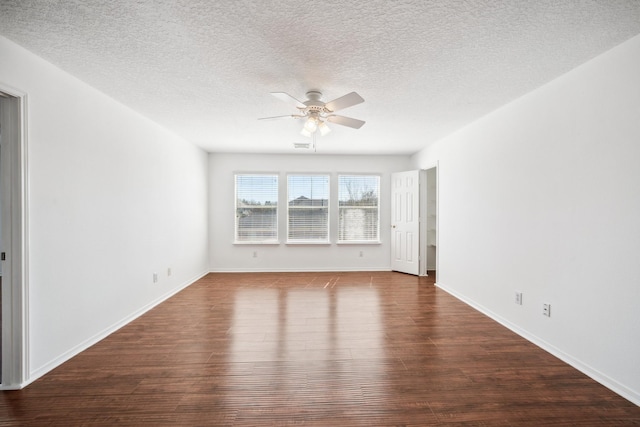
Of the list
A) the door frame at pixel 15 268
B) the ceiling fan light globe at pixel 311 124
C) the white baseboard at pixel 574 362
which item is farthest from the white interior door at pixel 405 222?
the door frame at pixel 15 268

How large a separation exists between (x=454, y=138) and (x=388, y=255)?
111 inches

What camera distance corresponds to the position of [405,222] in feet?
19.0

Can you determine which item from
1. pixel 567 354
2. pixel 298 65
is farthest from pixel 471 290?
pixel 298 65

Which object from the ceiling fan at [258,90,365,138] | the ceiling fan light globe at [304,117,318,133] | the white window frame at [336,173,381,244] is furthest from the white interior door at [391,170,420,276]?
the ceiling fan light globe at [304,117,318,133]

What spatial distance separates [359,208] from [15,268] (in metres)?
5.23

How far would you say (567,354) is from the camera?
243 centimetres

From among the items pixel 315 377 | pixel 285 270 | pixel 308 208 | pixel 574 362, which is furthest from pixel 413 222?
pixel 315 377

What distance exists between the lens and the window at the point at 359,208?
6.23m

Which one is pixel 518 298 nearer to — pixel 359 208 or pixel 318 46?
pixel 318 46

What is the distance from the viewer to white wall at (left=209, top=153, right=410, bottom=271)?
19.6ft

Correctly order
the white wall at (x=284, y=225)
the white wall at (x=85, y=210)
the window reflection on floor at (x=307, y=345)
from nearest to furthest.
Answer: the window reflection on floor at (x=307, y=345) < the white wall at (x=85, y=210) < the white wall at (x=284, y=225)

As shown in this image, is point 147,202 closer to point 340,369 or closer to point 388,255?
point 340,369

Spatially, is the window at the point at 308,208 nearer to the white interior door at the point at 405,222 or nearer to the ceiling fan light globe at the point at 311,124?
the white interior door at the point at 405,222

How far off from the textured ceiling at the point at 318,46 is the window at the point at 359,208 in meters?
2.97
